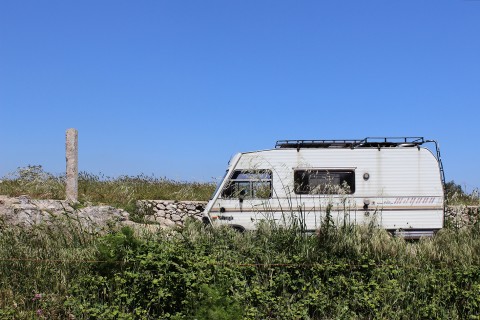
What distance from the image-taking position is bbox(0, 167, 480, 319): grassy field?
595cm

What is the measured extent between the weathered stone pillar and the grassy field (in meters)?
7.04

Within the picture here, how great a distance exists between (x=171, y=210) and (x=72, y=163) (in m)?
3.45

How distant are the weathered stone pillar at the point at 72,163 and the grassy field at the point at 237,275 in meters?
7.04

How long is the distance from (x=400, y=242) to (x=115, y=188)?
11890 mm

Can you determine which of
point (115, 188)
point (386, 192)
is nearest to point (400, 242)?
point (386, 192)

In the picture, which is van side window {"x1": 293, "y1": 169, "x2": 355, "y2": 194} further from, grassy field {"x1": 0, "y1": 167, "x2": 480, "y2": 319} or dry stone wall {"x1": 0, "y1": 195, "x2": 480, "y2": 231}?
grassy field {"x1": 0, "y1": 167, "x2": 480, "y2": 319}

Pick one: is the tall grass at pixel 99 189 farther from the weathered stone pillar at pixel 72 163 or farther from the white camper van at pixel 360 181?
the white camper van at pixel 360 181

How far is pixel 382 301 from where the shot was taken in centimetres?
637

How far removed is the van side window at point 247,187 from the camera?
11.4 meters

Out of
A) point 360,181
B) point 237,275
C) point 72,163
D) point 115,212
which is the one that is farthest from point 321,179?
point 72,163

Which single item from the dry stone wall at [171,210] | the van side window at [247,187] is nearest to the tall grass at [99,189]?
the dry stone wall at [171,210]

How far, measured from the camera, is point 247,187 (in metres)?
11.6

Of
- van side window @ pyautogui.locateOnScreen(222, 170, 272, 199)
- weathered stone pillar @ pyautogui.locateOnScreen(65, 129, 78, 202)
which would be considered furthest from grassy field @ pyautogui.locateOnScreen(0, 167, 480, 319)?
weathered stone pillar @ pyautogui.locateOnScreen(65, 129, 78, 202)

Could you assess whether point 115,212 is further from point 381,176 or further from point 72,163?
point 381,176
